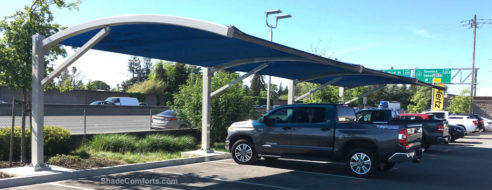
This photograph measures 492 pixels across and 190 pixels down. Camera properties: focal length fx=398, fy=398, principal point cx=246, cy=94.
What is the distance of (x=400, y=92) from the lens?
7994 cm

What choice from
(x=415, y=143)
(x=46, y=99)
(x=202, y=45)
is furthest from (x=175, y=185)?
(x=46, y=99)

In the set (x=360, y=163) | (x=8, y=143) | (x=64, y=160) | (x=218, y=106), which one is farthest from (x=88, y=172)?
(x=218, y=106)

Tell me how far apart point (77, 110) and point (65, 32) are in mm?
7758

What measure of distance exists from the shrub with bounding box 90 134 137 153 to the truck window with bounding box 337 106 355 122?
6.67m

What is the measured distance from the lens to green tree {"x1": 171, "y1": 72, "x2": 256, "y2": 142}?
51.2ft

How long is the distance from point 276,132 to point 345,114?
74.2 inches

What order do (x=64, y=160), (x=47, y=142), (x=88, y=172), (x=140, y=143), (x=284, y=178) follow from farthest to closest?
(x=140, y=143) → (x=47, y=142) → (x=64, y=160) → (x=284, y=178) → (x=88, y=172)

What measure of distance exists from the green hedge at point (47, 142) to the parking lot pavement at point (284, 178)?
2354mm

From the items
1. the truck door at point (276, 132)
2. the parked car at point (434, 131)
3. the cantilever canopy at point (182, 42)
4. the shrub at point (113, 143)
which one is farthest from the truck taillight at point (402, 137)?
the shrub at point (113, 143)

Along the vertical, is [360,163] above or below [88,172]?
above

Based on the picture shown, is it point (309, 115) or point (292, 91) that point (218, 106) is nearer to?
point (292, 91)

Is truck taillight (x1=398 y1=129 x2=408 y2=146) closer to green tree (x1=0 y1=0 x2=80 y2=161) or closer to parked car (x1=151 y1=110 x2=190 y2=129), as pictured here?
green tree (x1=0 y1=0 x2=80 y2=161)

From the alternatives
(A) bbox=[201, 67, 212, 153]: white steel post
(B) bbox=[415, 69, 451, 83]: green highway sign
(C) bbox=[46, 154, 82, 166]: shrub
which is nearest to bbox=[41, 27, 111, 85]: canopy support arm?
(C) bbox=[46, 154, 82, 166]: shrub

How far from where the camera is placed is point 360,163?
9.66 m
